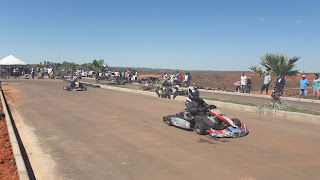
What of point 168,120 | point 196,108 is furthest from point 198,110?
point 168,120

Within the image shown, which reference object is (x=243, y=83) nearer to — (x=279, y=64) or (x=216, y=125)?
(x=279, y=64)

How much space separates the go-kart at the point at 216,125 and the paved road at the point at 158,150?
20 cm

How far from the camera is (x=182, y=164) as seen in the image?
5500 millimetres

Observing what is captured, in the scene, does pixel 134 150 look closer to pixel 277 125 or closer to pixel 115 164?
pixel 115 164

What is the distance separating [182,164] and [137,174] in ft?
3.39

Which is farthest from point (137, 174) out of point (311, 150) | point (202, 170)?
point (311, 150)

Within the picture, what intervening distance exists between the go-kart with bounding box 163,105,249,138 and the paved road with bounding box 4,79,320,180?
20 centimetres

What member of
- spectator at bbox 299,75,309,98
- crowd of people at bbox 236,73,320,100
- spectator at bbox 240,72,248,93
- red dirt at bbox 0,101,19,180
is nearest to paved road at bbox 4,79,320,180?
red dirt at bbox 0,101,19,180

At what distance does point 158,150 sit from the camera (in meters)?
6.45

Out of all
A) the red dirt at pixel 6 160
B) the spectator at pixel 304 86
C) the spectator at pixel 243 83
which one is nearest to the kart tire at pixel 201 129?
the red dirt at pixel 6 160

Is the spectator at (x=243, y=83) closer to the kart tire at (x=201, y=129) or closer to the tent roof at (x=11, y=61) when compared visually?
the kart tire at (x=201, y=129)

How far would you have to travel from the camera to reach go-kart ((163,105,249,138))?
7453mm

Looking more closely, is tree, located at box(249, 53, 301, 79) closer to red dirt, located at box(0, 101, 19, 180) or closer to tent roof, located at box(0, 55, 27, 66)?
red dirt, located at box(0, 101, 19, 180)

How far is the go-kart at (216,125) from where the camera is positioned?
7453 mm
